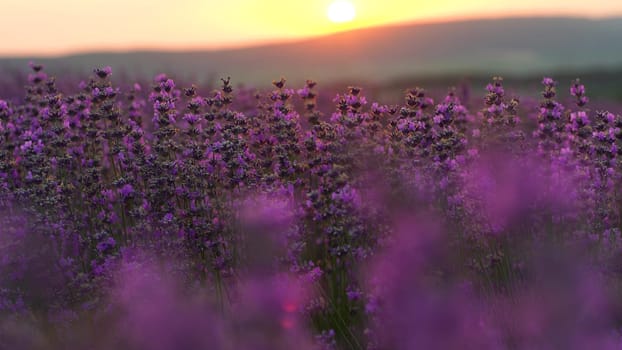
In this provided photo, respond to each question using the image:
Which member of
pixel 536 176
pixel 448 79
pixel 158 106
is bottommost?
pixel 448 79

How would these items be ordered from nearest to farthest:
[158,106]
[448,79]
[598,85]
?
1. [158,106]
2. [598,85]
3. [448,79]

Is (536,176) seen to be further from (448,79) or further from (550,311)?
(448,79)

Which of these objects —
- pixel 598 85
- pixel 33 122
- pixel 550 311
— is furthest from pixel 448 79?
pixel 550 311

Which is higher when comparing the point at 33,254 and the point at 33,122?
the point at 33,122

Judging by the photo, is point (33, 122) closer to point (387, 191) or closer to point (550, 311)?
point (387, 191)

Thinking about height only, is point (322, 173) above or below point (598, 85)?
above

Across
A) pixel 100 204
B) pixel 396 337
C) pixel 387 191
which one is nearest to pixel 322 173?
pixel 387 191

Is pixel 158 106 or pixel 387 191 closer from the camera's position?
pixel 387 191

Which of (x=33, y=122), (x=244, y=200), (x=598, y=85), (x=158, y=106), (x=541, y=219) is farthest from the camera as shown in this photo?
(x=598, y=85)

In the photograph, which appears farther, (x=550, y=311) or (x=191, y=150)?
(x=191, y=150)
